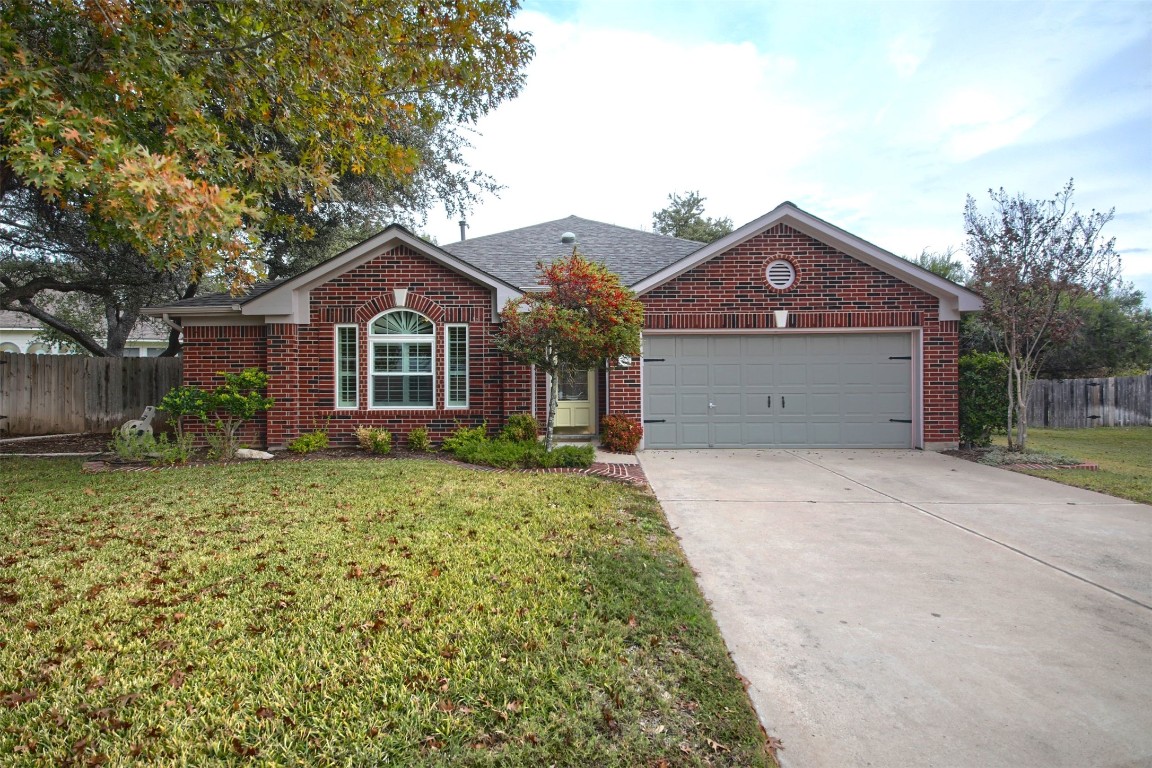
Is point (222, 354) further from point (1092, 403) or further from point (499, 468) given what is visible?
point (1092, 403)

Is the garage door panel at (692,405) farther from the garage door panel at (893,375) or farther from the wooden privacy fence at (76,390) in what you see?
the wooden privacy fence at (76,390)

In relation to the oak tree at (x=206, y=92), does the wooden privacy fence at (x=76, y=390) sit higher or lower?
lower

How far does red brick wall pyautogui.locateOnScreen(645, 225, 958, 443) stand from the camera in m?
11.2

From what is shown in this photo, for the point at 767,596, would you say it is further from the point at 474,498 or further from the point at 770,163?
the point at 770,163

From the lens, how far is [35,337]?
25.0m

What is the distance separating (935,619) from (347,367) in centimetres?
1000

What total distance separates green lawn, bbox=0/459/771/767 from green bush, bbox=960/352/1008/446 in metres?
8.35

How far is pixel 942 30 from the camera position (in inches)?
335

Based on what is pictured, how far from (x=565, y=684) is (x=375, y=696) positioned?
2.86 feet

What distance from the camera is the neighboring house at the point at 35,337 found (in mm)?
24250

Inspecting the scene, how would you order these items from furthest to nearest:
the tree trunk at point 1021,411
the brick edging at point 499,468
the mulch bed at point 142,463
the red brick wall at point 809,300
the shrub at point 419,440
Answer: the red brick wall at point 809,300 < the shrub at point 419,440 < the tree trunk at point 1021,411 < the mulch bed at point 142,463 < the brick edging at point 499,468

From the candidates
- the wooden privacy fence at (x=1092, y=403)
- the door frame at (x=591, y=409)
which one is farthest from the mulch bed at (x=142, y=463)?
the wooden privacy fence at (x=1092, y=403)

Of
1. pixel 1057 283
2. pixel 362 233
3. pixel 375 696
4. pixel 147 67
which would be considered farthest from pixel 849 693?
pixel 362 233

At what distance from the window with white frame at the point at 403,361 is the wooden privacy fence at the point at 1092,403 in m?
17.5
